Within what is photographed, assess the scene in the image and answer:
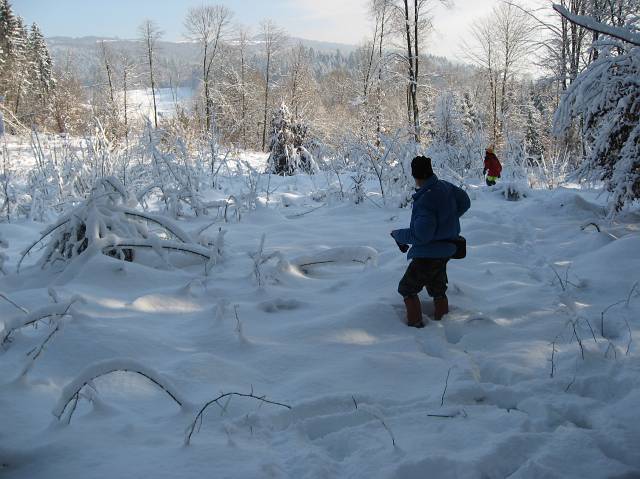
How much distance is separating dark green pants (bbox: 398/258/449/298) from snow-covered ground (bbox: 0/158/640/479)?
187 millimetres

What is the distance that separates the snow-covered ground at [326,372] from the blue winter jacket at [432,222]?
43 centimetres

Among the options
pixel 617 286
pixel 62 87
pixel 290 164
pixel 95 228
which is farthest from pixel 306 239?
pixel 62 87

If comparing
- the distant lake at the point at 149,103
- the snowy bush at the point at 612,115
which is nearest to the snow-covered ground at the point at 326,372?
the snowy bush at the point at 612,115

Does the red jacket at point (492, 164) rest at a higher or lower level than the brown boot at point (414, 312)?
higher

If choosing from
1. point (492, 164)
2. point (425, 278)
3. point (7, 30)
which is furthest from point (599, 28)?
point (7, 30)

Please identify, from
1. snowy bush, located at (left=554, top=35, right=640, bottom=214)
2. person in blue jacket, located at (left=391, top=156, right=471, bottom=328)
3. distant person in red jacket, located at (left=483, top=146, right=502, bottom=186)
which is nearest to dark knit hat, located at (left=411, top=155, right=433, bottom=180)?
person in blue jacket, located at (left=391, top=156, right=471, bottom=328)

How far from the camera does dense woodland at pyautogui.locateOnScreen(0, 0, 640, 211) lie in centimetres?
441

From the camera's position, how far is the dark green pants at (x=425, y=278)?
2875 mm

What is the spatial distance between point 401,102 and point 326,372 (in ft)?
89.3

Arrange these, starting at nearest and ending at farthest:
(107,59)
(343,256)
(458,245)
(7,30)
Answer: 1. (458,245)
2. (343,256)
3. (7,30)
4. (107,59)

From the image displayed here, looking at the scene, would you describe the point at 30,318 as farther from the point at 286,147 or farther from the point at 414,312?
the point at 286,147

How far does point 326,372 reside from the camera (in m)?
2.21

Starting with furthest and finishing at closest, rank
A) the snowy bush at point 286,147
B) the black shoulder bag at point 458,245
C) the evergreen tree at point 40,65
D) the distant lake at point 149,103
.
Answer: the evergreen tree at point 40,65 < the snowy bush at point 286,147 < the distant lake at point 149,103 < the black shoulder bag at point 458,245

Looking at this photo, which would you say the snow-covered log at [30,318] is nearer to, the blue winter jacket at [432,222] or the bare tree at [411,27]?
the blue winter jacket at [432,222]
